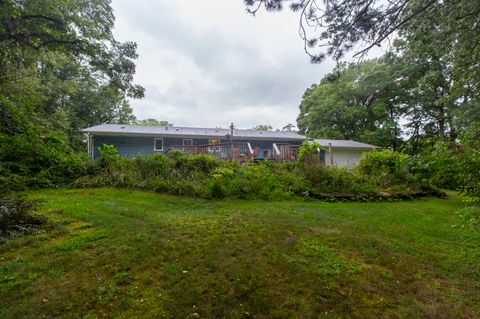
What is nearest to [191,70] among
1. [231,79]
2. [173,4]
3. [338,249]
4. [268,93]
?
[231,79]

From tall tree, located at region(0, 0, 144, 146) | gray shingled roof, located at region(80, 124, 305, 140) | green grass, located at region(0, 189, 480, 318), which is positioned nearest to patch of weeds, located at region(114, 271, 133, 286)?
green grass, located at region(0, 189, 480, 318)

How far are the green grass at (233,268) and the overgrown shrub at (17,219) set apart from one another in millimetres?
240

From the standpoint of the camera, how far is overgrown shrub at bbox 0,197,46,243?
2.95 meters

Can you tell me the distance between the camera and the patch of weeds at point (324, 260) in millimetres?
2455

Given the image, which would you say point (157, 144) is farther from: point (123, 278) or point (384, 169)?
point (123, 278)

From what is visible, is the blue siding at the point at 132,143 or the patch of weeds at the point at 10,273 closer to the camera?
the patch of weeds at the point at 10,273

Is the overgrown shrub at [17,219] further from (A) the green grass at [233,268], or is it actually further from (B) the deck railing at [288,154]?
(B) the deck railing at [288,154]

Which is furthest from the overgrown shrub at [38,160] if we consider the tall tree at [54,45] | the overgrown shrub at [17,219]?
the overgrown shrub at [17,219]

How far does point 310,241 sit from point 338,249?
1.27 ft

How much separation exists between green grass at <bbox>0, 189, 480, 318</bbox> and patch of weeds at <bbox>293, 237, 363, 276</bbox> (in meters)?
0.01

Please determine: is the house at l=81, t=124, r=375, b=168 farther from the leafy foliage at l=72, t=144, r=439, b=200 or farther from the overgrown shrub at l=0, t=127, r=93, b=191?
the overgrown shrub at l=0, t=127, r=93, b=191

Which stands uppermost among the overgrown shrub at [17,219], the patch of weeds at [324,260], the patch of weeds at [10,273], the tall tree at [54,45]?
the tall tree at [54,45]

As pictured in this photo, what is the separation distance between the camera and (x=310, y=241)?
10.7 feet

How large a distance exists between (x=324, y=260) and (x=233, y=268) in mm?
1114
